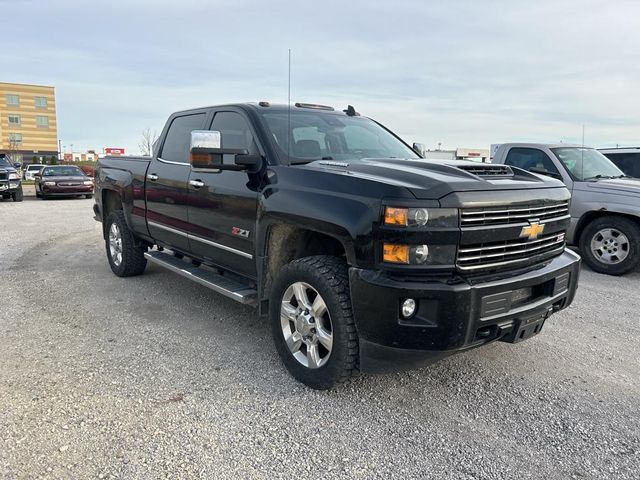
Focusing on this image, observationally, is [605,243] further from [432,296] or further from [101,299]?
[101,299]

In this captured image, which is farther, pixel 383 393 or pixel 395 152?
pixel 395 152

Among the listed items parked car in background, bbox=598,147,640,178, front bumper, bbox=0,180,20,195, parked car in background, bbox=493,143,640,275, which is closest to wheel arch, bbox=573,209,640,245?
parked car in background, bbox=493,143,640,275

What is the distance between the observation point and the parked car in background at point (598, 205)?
6.88 metres

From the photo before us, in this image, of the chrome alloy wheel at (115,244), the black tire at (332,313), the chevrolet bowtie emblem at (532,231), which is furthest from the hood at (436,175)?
the chrome alloy wheel at (115,244)

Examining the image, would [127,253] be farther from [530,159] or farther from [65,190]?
[65,190]

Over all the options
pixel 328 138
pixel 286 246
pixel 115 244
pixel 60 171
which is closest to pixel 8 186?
pixel 60 171

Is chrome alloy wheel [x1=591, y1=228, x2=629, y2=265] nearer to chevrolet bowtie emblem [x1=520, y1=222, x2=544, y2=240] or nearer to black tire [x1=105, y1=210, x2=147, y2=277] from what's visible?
chevrolet bowtie emblem [x1=520, y1=222, x2=544, y2=240]

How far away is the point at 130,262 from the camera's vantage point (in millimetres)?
6316

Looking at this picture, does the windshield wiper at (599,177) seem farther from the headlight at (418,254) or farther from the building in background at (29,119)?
the building in background at (29,119)

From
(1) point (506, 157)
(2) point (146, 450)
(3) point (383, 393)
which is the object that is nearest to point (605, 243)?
(1) point (506, 157)

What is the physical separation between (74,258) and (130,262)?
2.03 m

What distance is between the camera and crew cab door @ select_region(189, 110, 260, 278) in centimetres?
402

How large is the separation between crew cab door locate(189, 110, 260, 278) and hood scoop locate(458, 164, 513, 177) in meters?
1.53

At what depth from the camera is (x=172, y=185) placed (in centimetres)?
506
